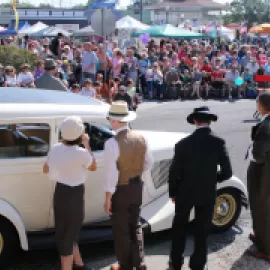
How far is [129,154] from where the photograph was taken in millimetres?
4656

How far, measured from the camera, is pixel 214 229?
6.14 meters

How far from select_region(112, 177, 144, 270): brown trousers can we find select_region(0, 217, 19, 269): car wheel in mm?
1017

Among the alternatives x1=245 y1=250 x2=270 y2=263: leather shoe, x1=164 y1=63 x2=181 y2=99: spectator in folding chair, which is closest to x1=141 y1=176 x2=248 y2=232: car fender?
x1=245 y1=250 x2=270 y2=263: leather shoe

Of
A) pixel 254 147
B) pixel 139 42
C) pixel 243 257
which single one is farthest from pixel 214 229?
pixel 139 42

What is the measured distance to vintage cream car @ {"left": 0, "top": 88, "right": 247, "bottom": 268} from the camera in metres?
5.00

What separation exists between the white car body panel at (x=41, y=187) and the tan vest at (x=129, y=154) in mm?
724

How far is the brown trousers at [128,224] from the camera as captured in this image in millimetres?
4703

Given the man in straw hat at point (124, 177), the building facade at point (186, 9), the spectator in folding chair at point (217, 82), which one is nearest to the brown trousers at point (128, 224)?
the man in straw hat at point (124, 177)

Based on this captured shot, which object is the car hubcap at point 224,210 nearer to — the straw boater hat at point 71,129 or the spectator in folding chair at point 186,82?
the straw boater hat at point 71,129

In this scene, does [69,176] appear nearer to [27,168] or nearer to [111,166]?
[111,166]

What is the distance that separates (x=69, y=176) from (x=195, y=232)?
1323mm

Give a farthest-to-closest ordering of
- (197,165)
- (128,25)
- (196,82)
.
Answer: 1. (128,25)
2. (196,82)
3. (197,165)

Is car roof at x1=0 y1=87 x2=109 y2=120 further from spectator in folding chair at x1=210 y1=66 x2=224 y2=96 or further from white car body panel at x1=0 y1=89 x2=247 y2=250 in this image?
spectator in folding chair at x1=210 y1=66 x2=224 y2=96

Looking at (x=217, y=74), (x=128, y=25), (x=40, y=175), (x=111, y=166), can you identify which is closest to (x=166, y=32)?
(x=128, y=25)
